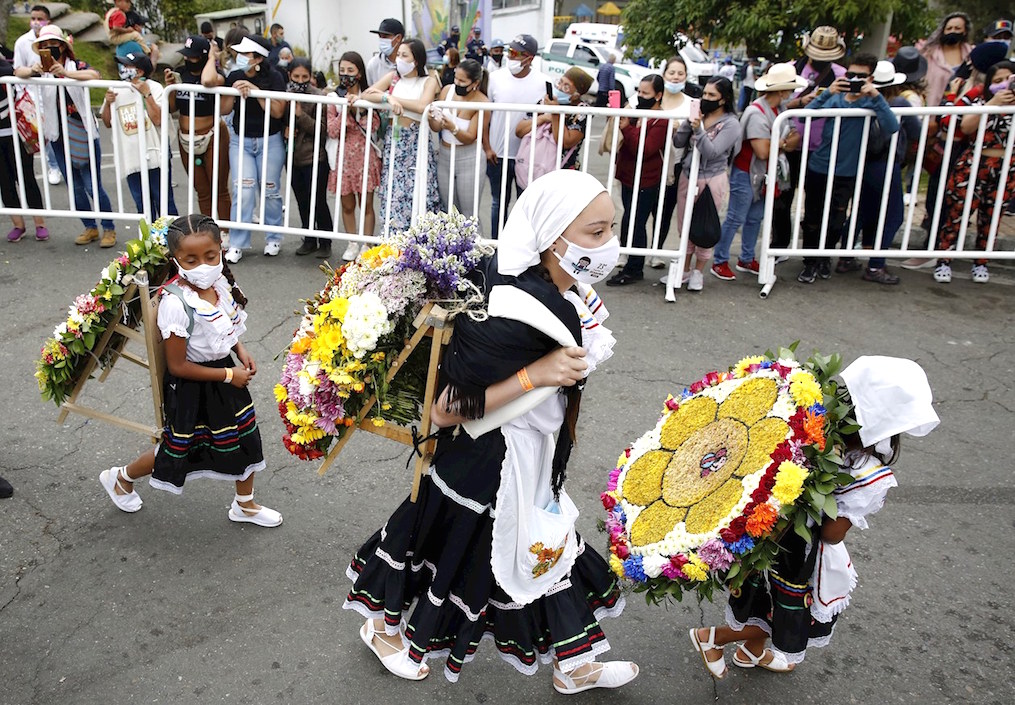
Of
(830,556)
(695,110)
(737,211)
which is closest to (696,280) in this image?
(737,211)

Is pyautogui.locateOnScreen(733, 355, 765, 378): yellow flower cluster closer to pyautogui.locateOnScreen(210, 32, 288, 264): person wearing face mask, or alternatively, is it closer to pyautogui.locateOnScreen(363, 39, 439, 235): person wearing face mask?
pyautogui.locateOnScreen(363, 39, 439, 235): person wearing face mask

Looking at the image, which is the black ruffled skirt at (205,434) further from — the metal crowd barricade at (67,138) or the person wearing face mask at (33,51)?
the person wearing face mask at (33,51)

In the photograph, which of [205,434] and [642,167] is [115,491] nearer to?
[205,434]

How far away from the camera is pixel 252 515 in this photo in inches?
163

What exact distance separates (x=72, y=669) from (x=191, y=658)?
439 millimetres

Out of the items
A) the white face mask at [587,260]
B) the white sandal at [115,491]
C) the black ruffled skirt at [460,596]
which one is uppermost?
the white face mask at [587,260]

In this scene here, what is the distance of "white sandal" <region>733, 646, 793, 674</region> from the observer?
334cm

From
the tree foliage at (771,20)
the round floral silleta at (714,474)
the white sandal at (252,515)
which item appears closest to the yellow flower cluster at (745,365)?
the round floral silleta at (714,474)

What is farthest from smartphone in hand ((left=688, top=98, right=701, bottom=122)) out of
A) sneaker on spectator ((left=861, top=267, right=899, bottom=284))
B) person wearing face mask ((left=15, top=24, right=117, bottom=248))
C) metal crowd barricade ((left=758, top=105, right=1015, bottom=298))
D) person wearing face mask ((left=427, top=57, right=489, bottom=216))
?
person wearing face mask ((left=15, top=24, right=117, bottom=248))

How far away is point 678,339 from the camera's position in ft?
20.9

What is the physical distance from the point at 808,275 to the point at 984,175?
5.46ft

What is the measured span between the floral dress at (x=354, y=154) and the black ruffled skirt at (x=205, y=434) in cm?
407

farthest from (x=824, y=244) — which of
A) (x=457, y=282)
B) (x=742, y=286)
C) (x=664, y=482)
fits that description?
(x=457, y=282)

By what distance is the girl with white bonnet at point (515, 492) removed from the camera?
8.38ft
